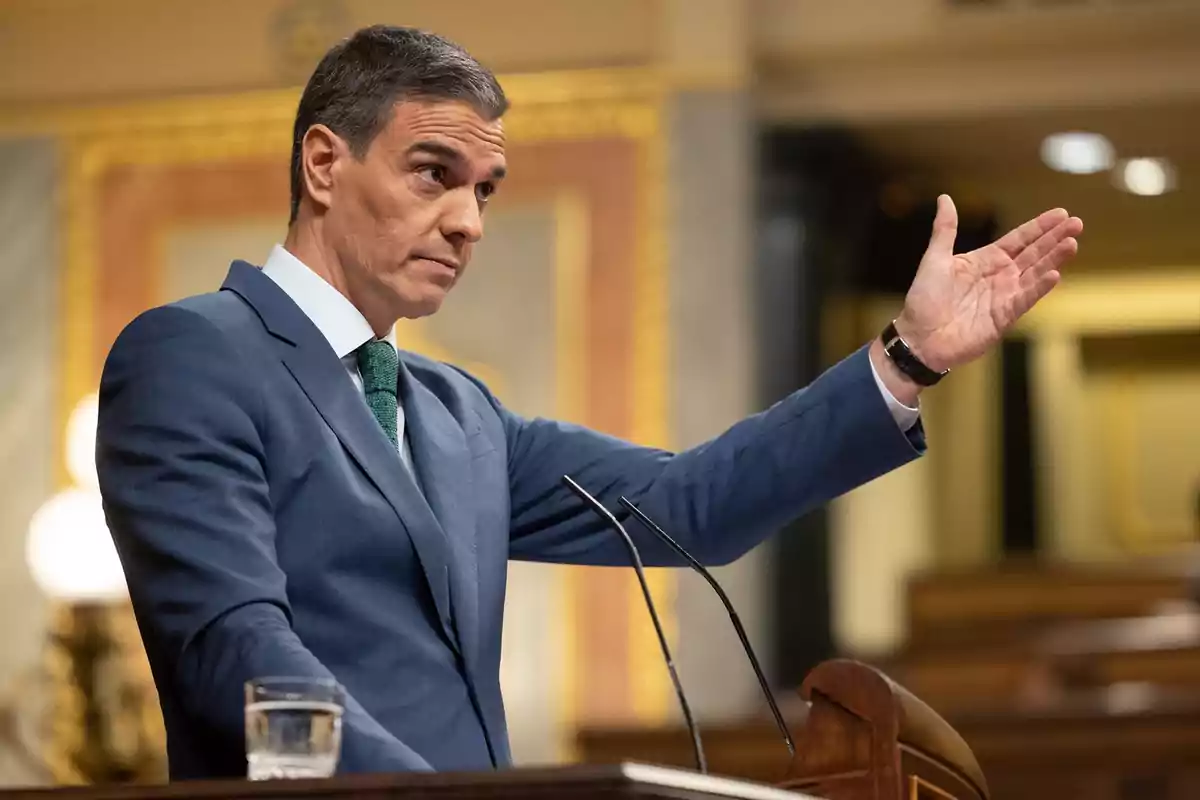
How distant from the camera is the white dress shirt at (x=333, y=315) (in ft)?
7.03

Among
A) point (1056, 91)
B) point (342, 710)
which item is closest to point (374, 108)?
point (342, 710)

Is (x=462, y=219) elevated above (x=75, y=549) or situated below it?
below

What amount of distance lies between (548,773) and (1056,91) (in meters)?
7.63

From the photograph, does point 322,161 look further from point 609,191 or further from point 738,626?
point 609,191

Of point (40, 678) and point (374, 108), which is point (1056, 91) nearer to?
point (40, 678)

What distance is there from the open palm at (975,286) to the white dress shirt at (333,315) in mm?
535

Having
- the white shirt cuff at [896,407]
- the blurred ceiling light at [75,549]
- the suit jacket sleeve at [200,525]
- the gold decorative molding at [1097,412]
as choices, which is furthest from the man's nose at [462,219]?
the gold decorative molding at [1097,412]

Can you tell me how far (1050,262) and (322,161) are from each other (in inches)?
29.6

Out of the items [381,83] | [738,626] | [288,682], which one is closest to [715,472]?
[738,626]

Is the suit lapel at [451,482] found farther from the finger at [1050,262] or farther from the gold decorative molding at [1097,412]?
the gold decorative molding at [1097,412]

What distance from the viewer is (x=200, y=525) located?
184cm

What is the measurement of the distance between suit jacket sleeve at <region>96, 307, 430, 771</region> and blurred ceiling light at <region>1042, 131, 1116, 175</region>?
7.52m

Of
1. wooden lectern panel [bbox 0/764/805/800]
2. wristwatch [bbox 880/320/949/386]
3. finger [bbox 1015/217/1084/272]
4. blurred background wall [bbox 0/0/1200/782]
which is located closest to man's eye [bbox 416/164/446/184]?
wristwatch [bbox 880/320/949/386]

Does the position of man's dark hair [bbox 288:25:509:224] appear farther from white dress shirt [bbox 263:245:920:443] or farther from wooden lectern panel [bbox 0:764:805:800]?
wooden lectern panel [bbox 0:764:805:800]
